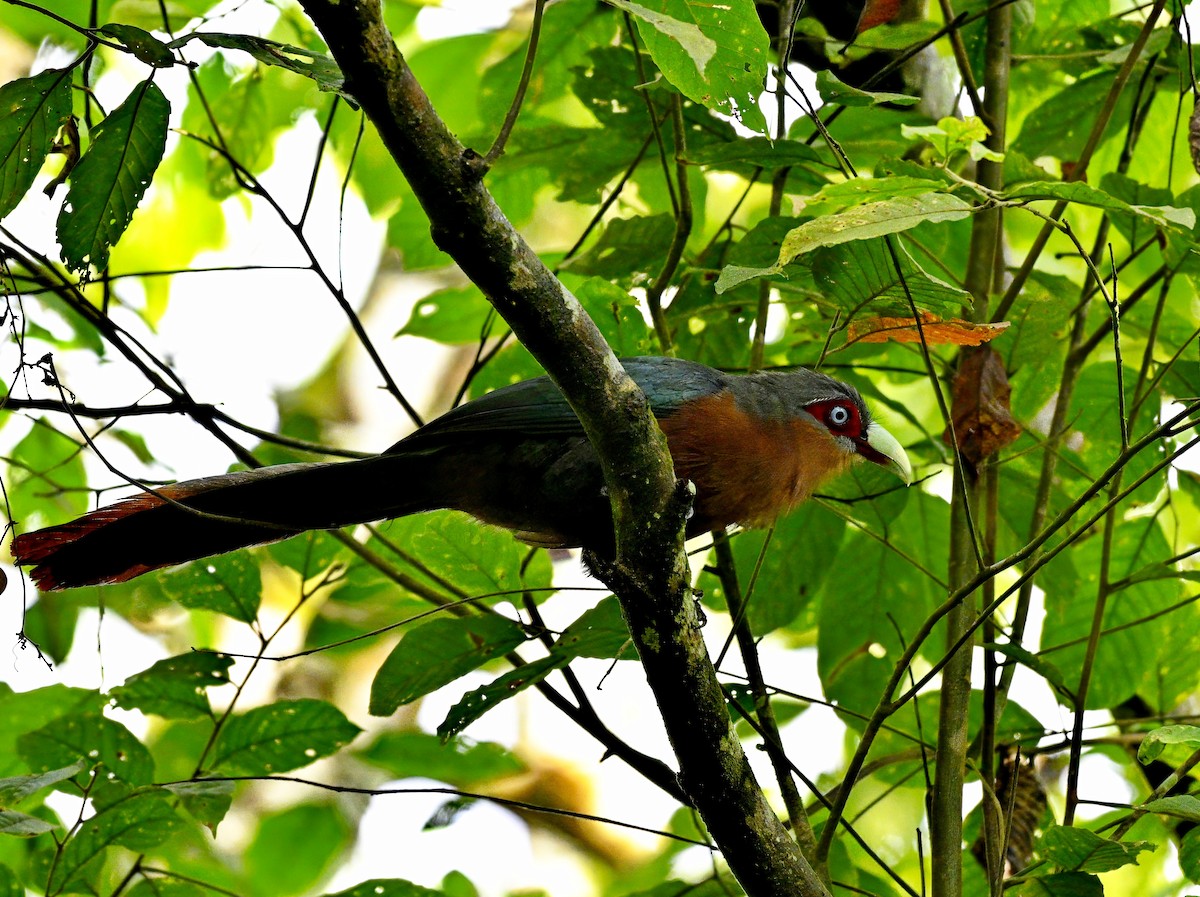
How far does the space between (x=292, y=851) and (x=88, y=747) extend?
8.52 feet

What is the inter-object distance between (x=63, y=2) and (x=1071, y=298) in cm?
311

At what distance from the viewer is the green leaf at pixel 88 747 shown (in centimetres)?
283

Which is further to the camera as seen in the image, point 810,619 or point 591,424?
point 810,619

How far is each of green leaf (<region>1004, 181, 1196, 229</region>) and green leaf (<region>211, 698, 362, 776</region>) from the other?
208 centimetres

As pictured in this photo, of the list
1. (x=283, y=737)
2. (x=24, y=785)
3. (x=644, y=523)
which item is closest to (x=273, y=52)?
(x=644, y=523)

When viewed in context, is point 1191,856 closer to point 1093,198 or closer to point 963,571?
point 963,571

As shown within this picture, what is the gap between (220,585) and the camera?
9.87 feet

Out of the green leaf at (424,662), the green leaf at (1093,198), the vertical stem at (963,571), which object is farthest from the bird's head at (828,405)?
the green leaf at (1093,198)

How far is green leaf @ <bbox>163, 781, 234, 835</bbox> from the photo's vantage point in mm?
2586

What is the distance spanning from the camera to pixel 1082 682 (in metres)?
2.54

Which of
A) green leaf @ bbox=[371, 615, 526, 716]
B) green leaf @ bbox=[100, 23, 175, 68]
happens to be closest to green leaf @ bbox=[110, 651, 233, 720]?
green leaf @ bbox=[371, 615, 526, 716]

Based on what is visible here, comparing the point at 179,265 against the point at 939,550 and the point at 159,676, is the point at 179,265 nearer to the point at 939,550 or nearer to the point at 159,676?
the point at 159,676

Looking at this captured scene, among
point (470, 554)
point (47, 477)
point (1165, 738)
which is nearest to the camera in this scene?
point (1165, 738)

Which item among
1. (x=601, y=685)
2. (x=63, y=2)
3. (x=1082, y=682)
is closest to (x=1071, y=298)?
(x=1082, y=682)
